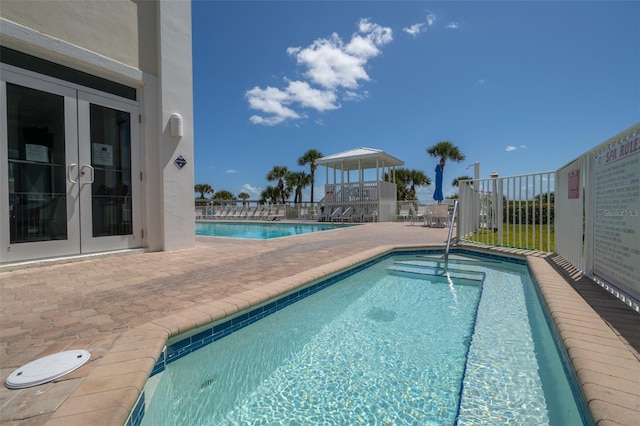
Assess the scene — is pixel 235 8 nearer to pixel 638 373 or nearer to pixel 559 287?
pixel 559 287

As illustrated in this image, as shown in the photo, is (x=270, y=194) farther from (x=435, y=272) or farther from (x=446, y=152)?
(x=435, y=272)

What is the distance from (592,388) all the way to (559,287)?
1835mm

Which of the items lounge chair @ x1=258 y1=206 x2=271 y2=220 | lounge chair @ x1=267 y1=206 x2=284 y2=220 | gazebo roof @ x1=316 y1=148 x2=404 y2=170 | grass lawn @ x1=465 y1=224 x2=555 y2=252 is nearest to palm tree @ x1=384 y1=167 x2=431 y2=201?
gazebo roof @ x1=316 y1=148 x2=404 y2=170

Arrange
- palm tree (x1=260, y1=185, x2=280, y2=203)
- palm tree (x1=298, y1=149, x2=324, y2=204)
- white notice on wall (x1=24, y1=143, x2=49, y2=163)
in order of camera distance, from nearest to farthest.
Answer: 1. white notice on wall (x1=24, y1=143, x2=49, y2=163)
2. palm tree (x1=298, y1=149, x2=324, y2=204)
3. palm tree (x1=260, y1=185, x2=280, y2=203)

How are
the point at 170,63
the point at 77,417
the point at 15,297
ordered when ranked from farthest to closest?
the point at 170,63
the point at 15,297
the point at 77,417

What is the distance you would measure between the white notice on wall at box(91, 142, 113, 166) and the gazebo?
1129cm

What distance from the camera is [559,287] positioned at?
8.93ft

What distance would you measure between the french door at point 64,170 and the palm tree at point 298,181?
28.5m

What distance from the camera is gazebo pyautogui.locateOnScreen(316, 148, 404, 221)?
14.7 metres

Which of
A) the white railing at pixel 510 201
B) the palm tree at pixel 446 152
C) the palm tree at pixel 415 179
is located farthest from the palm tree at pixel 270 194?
the white railing at pixel 510 201

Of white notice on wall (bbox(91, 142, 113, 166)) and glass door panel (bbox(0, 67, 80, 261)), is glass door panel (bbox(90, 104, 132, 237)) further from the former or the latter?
glass door panel (bbox(0, 67, 80, 261))

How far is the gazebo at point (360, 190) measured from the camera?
1469cm

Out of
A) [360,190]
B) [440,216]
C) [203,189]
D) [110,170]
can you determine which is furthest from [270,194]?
[110,170]

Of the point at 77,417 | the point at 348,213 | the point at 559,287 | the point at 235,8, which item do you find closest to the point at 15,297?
the point at 77,417
